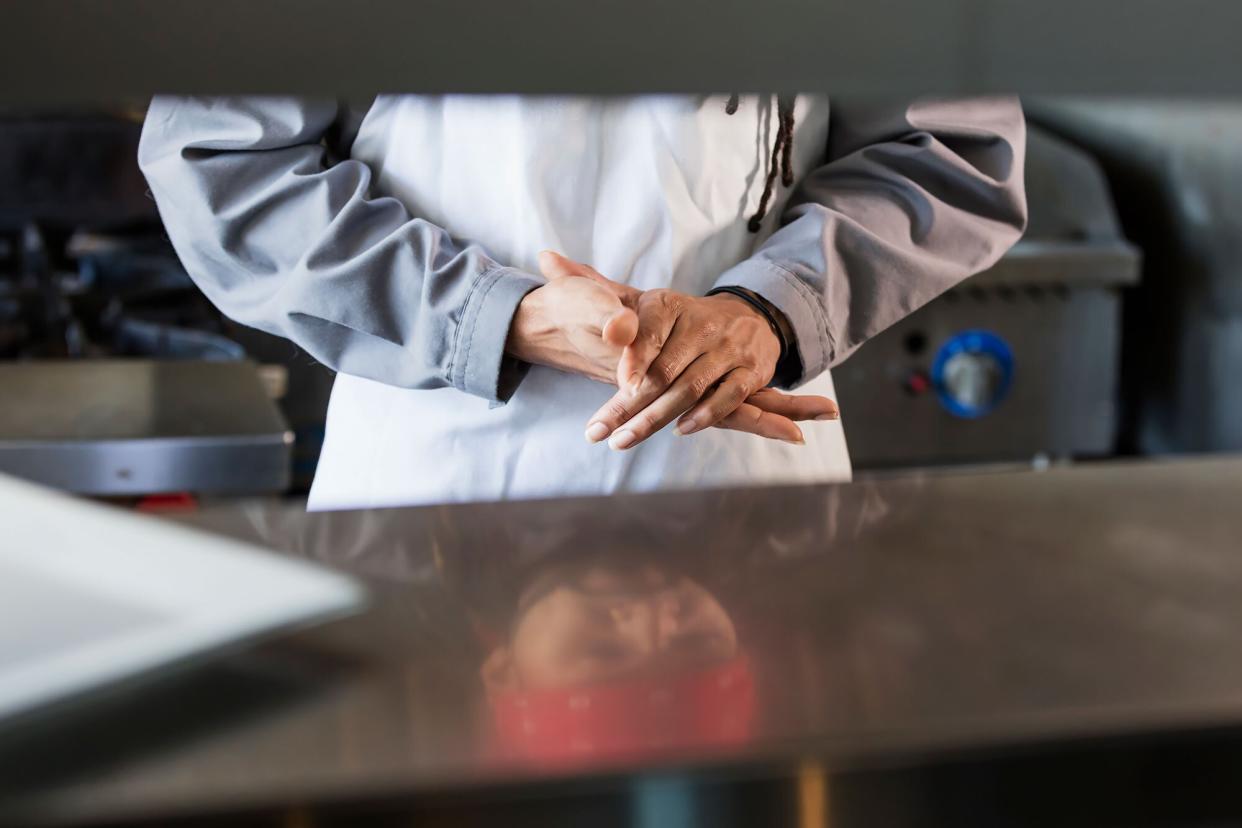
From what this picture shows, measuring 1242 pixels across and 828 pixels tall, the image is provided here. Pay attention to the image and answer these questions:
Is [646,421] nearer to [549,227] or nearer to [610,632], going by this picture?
[549,227]

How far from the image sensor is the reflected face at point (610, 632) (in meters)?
0.42

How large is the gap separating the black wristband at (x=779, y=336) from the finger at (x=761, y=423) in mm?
46

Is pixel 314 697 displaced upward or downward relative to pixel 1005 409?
upward

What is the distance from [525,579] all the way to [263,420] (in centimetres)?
85

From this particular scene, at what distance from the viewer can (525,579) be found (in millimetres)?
514

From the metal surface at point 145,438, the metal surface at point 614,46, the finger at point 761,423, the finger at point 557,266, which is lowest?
the metal surface at point 145,438

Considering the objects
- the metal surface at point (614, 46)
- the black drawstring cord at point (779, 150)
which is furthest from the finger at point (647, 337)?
the metal surface at point (614, 46)

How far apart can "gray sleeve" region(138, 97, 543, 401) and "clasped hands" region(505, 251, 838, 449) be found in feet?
0.08

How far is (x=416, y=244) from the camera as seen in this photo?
828mm

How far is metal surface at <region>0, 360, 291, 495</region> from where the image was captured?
1239mm

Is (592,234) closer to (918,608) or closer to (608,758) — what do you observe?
(918,608)

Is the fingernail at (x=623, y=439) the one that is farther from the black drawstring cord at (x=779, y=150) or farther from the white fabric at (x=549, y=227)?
the black drawstring cord at (x=779, y=150)

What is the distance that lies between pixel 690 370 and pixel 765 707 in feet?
1.41

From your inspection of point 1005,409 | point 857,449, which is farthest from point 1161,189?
point 857,449
